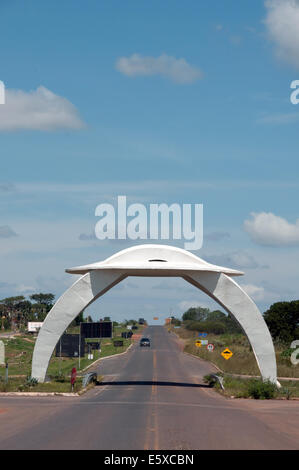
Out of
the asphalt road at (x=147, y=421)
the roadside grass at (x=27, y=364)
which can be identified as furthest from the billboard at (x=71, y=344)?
the asphalt road at (x=147, y=421)

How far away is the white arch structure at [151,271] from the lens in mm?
40938

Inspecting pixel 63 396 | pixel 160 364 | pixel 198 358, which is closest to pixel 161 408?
pixel 63 396

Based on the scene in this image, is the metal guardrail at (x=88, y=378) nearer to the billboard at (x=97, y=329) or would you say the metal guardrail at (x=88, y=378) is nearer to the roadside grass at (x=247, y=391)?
the roadside grass at (x=247, y=391)

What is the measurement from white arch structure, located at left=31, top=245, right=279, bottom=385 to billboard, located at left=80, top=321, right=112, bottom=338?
58.5ft

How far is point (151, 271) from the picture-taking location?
41.6m

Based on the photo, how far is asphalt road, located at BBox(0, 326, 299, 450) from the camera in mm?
17531

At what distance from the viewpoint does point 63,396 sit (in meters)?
35.6

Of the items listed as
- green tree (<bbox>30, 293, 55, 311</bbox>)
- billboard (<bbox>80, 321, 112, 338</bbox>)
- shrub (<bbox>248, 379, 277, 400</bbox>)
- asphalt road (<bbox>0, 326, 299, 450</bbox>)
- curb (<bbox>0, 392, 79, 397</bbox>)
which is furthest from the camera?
green tree (<bbox>30, 293, 55, 311</bbox>)

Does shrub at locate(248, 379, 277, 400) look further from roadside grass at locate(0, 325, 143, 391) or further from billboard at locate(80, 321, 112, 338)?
billboard at locate(80, 321, 112, 338)

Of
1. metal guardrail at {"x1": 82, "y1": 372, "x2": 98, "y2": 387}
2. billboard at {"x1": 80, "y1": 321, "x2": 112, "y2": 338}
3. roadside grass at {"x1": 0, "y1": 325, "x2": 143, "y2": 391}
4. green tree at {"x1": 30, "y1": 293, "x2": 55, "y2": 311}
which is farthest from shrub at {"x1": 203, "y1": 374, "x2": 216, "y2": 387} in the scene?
green tree at {"x1": 30, "y1": 293, "x2": 55, "y2": 311}

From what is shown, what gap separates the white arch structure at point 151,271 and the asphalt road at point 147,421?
3.43 metres

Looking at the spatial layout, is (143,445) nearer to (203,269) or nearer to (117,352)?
(203,269)
